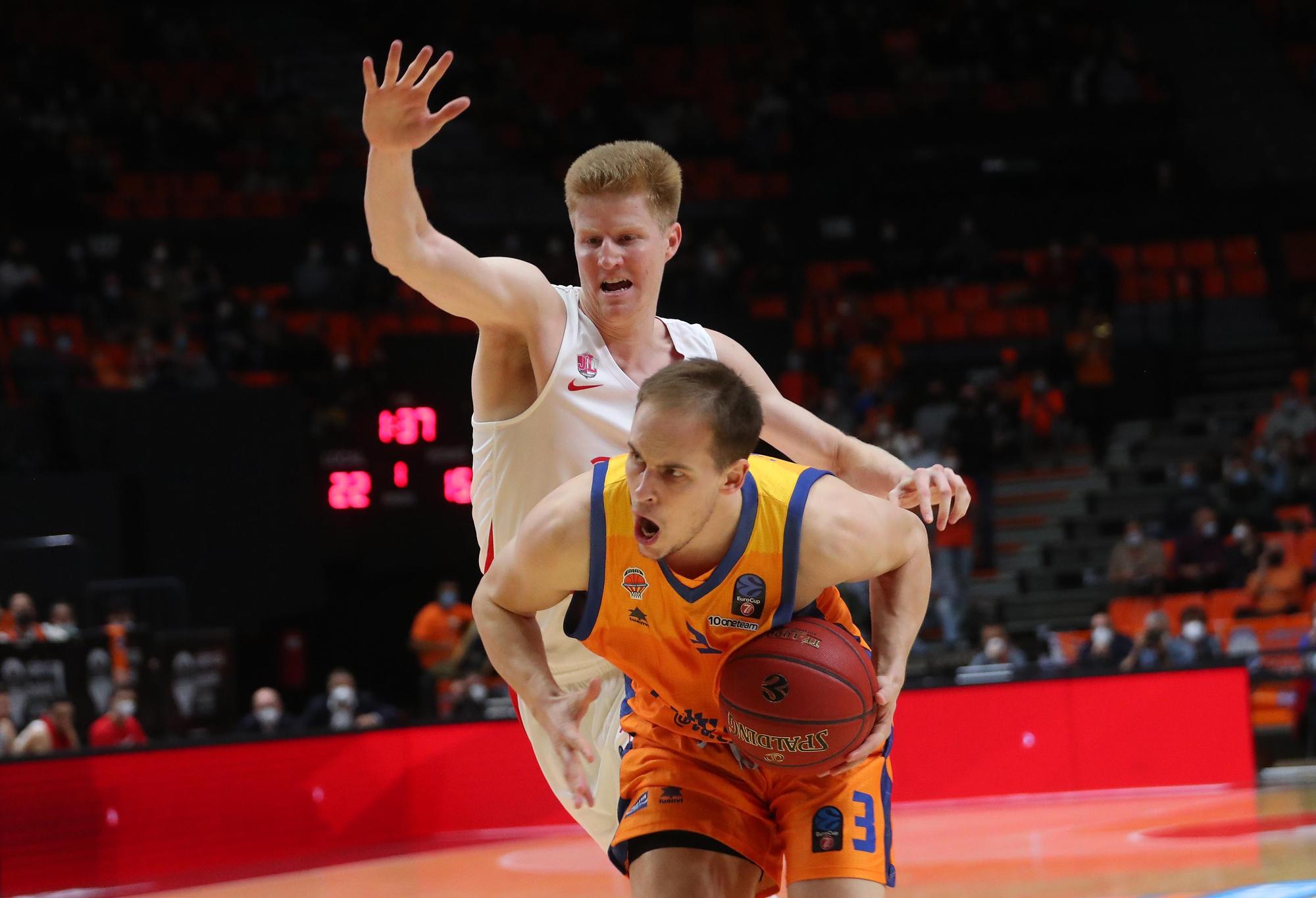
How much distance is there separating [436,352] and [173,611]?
3.64 metres

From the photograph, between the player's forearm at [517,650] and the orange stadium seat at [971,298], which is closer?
the player's forearm at [517,650]

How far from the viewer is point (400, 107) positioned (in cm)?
346

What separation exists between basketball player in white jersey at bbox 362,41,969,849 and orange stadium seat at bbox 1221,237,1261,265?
16550 millimetres

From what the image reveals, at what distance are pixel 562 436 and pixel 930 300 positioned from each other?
1538 centimetres

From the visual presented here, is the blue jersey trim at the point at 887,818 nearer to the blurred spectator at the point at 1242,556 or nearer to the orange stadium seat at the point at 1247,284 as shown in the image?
the blurred spectator at the point at 1242,556

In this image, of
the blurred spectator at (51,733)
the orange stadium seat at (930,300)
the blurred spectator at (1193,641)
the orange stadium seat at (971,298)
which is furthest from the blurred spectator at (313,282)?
the blurred spectator at (1193,641)

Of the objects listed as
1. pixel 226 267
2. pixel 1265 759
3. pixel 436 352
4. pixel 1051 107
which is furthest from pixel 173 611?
pixel 1051 107

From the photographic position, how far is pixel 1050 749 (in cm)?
1118

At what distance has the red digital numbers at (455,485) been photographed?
13.2m

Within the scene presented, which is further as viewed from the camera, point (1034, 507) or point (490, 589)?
point (1034, 507)

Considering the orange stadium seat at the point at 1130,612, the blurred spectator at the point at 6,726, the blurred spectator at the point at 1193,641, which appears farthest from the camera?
the orange stadium seat at the point at 1130,612

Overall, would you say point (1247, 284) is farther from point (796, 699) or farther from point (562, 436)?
point (796, 699)

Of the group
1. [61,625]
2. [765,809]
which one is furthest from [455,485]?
[765,809]

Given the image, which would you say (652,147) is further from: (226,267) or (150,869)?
(226,267)
